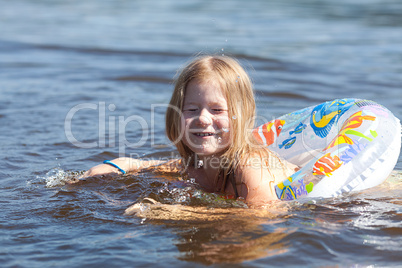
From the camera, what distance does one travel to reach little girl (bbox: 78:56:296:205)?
3.61m

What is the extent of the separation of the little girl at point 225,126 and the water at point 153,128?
0.62 feet

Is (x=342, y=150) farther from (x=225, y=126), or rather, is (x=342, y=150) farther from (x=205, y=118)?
(x=205, y=118)

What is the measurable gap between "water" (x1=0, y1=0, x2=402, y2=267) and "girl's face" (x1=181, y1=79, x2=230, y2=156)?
46 centimetres

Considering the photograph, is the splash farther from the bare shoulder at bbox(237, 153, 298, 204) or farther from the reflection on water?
the bare shoulder at bbox(237, 153, 298, 204)

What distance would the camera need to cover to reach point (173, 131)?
3.96 metres

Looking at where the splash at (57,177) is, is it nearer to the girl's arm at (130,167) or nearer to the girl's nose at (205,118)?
the girl's arm at (130,167)

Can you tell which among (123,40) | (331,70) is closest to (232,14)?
(123,40)

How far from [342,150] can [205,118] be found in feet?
3.33

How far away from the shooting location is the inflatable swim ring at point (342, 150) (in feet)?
11.9

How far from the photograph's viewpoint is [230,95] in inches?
143

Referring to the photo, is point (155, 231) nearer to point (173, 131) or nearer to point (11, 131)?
point (173, 131)

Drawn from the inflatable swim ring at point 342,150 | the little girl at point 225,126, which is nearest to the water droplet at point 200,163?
the little girl at point 225,126

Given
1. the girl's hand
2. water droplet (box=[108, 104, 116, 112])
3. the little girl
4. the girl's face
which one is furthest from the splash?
water droplet (box=[108, 104, 116, 112])

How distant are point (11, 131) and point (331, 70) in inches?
214
